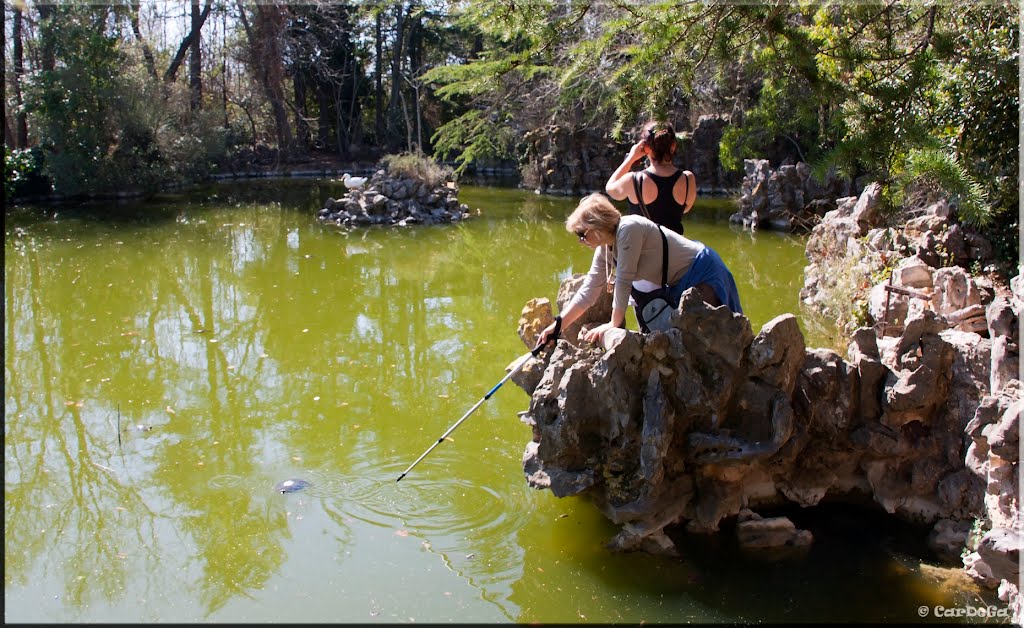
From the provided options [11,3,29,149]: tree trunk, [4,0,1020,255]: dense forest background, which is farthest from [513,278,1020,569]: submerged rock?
[11,3,29,149]: tree trunk

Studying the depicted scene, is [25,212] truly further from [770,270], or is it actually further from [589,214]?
[589,214]

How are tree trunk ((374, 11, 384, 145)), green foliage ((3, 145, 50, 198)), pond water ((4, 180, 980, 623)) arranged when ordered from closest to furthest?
pond water ((4, 180, 980, 623)) < green foliage ((3, 145, 50, 198)) < tree trunk ((374, 11, 384, 145))

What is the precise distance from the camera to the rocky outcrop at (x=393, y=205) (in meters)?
14.3

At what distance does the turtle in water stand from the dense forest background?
2248 millimetres

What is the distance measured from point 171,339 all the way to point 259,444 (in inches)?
109

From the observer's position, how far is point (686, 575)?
357 centimetres

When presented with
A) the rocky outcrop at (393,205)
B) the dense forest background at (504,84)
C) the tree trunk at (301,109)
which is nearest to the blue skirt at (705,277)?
the dense forest background at (504,84)

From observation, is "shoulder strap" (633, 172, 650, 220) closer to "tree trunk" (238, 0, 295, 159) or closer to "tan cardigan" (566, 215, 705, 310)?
"tan cardigan" (566, 215, 705, 310)

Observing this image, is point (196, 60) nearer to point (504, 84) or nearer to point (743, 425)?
point (504, 84)

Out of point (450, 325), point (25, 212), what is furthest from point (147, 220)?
point (450, 325)

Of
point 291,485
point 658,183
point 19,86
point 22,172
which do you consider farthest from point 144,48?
point 658,183

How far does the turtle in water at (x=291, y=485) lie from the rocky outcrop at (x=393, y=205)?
9.87 meters

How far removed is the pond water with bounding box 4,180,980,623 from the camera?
137 inches

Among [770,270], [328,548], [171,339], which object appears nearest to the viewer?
[328,548]
